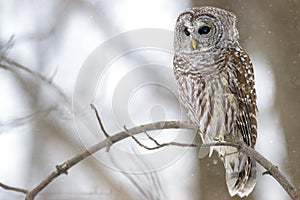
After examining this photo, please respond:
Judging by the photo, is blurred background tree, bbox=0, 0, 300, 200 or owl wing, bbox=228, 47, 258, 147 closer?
owl wing, bbox=228, 47, 258, 147

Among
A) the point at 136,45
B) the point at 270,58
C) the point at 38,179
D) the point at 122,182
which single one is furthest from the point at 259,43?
the point at 38,179

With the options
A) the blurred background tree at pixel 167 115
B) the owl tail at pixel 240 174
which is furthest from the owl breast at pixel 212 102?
the blurred background tree at pixel 167 115

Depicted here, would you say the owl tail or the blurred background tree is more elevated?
the blurred background tree

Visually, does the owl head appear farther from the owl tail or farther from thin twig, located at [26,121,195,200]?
thin twig, located at [26,121,195,200]

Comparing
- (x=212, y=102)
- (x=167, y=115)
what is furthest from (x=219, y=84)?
(x=167, y=115)

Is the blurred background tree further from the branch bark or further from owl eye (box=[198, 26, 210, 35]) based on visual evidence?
the branch bark

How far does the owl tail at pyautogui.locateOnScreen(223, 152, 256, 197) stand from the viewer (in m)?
4.56

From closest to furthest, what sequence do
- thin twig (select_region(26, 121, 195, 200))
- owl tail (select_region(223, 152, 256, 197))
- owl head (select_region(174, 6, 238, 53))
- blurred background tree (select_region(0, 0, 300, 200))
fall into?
thin twig (select_region(26, 121, 195, 200)) → owl tail (select_region(223, 152, 256, 197)) → owl head (select_region(174, 6, 238, 53)) → blurred background tree (select_region(0, 0, 300, 200))

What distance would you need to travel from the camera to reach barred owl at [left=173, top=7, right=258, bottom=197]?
15.2ft

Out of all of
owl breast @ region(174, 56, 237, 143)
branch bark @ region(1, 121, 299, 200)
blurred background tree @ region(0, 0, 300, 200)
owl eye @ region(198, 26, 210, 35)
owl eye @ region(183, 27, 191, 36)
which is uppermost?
blurred background tree @ region(0, 0, 300, 200)

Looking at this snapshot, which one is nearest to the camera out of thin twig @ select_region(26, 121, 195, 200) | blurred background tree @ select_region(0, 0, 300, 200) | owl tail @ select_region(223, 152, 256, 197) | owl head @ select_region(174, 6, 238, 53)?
thin twig @ select_region(26, 121, 195, 200)

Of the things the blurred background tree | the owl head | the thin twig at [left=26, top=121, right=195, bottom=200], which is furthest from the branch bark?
the blurred background tree

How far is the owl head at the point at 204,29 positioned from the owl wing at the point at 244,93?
5.9 inches

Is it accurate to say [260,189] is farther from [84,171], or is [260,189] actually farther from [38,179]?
[38,179]
